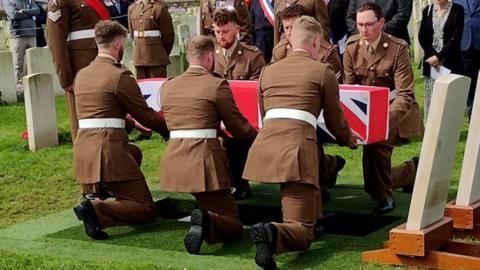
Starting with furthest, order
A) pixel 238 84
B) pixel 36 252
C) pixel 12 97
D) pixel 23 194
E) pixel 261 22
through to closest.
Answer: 1. pixel 12 97
2. pixel 261 22
3. pixel 23 194
4. pixel 238 84
5. pixel 36 252

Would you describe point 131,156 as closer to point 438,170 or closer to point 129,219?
point 129,219

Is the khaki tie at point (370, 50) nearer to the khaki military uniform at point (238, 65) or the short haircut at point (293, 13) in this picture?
the short haircut at point (293, 13)

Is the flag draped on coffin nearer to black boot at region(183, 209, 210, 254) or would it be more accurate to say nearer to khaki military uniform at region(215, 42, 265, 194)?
black boot at region(183, 209, 210, 254)

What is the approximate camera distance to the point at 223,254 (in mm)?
6957

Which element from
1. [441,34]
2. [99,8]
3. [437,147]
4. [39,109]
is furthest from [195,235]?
[39,109]

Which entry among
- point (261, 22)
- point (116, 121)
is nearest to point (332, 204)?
point (116, 121)

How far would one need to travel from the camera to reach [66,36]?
30.4ft

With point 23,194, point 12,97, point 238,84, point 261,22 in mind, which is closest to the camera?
point 238,84

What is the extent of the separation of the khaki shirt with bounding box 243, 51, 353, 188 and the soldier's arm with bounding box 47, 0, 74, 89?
115 inches

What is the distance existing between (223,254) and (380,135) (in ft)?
4.45

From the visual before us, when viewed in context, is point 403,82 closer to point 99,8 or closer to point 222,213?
point 222,213

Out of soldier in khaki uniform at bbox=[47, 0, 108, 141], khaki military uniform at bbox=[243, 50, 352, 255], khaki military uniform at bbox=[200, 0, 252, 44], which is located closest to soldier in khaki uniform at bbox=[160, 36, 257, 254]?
khaki military uniform at bbox=[243, 50, 352, 255]

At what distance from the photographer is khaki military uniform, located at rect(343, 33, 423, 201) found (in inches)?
306

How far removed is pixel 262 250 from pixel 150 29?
578cm
